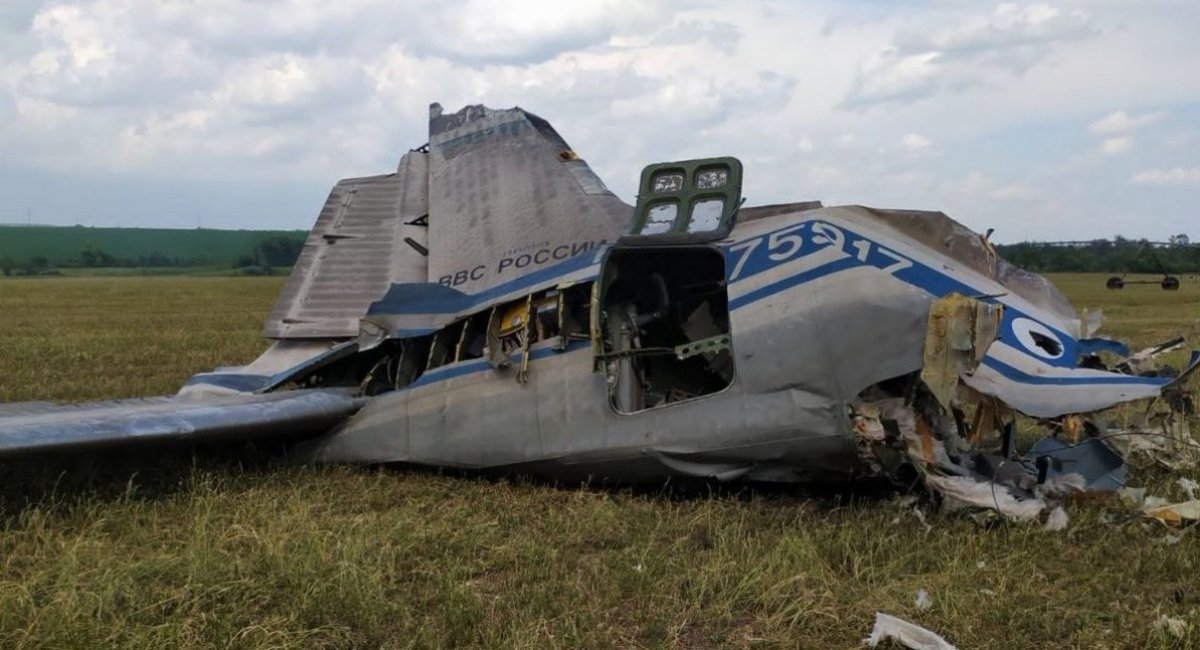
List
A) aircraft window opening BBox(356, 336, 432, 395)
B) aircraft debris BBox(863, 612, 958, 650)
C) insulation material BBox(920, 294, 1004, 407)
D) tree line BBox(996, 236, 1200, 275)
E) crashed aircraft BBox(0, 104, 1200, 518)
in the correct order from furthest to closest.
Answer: tree line BBox(996, 236, 1200, 275) → aircraft window opening BBox(356, 336, 432, 395) → crashed aircraft BBox(0, 104, 1200, 518) → insulation material BBox(920, 294, 1004, 407) → aircraft debris BBox(863, 612, 958, 650)

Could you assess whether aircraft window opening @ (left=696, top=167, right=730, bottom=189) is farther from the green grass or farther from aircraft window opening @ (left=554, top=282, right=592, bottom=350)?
the green grass

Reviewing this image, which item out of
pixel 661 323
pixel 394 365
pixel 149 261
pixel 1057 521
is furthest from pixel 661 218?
pixel 149 261

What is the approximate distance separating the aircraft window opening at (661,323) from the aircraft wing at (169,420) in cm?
204

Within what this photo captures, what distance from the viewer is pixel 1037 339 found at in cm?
586

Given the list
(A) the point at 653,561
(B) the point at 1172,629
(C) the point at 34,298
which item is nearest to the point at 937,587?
(B) the point at 1172,629

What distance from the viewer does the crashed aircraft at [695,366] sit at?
541cm

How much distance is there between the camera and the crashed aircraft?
5410mm

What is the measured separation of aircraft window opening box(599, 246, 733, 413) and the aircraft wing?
80.4 inches

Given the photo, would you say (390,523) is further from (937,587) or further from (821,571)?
(937,587)

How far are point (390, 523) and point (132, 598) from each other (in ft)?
5.15

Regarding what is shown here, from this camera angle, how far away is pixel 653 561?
4.75 m

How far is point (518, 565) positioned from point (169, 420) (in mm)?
2680

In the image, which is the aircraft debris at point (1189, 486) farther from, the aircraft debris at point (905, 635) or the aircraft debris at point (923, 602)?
the aircraft debris at point (905, 635)

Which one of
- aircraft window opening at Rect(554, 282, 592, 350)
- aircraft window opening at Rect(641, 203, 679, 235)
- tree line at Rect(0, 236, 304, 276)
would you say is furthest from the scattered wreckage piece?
tree line at Rect(0, 236, 304, 276)
